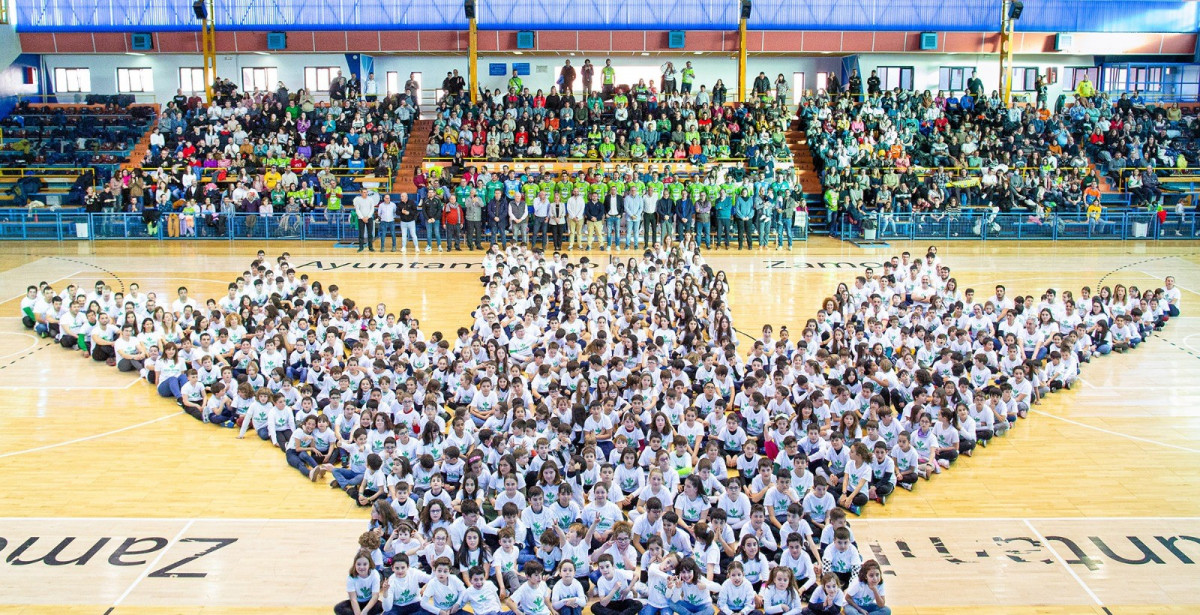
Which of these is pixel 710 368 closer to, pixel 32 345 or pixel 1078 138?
pixel 32 345

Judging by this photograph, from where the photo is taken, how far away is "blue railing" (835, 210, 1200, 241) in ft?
112

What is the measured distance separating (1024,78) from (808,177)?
13.8 meters

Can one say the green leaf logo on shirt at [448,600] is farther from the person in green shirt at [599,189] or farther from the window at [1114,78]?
the window at [1114,78]

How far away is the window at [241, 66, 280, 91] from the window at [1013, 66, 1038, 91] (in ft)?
98.8

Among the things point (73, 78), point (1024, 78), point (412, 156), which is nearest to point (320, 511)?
point (412, 156)

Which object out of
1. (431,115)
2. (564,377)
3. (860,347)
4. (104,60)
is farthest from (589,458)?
(104,60)

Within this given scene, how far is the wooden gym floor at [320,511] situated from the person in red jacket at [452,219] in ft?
33.4

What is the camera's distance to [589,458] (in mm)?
12438

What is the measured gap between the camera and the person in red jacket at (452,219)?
31141mm

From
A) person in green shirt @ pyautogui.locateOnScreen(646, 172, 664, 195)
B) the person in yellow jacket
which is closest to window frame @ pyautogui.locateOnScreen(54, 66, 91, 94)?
person in green shirt @ pyautogui.locateOnScreen(646, 172, 664, 195)

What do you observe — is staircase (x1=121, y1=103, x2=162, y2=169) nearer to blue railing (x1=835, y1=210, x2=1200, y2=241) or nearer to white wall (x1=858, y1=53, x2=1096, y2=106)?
blue railing (x1=835, y1=210, x2=1200, y2=241)

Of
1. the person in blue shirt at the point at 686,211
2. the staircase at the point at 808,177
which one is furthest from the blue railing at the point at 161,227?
the staircase at the point at 808,177

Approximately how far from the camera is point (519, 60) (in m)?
44.6

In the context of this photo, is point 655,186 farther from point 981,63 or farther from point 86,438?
point 981,63
